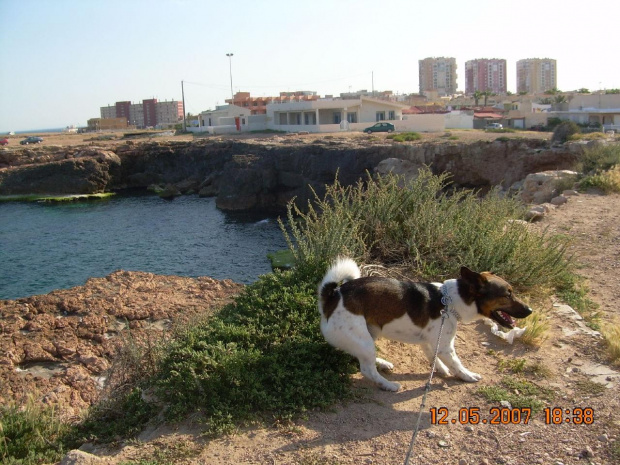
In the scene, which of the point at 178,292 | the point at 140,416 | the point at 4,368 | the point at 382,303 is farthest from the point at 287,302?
the point at 178,292

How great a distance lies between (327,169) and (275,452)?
40.7 metres

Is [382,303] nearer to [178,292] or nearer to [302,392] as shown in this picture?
[302,392]

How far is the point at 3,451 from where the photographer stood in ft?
15.1

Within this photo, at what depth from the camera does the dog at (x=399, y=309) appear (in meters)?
4.90

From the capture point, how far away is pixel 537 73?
197250 mm

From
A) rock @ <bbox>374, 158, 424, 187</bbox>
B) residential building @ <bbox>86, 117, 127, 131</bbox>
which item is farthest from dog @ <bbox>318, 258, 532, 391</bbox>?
residential building @ <bbox>86, 117, 127, 131</bbox>

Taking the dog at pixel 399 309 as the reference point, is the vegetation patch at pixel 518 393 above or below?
below

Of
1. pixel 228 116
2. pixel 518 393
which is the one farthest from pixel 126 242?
pixel 228 116

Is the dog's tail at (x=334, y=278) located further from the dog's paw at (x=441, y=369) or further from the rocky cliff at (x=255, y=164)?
the rocky cliff at (x=255, y=164)
